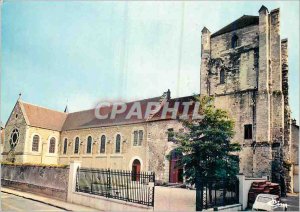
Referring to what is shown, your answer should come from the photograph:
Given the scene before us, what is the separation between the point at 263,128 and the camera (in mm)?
21359

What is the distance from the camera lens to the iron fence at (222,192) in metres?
11.3

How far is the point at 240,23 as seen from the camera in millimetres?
25297

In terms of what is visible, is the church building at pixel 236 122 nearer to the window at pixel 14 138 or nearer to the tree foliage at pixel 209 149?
the window at pixel 14 138

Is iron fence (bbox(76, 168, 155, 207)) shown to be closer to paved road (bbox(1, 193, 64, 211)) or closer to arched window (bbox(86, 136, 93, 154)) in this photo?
paved road (bbox(1, 193, 64, 211))

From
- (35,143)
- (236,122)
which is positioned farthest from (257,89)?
(35,143)

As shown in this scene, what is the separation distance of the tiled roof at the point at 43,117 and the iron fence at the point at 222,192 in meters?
26.3

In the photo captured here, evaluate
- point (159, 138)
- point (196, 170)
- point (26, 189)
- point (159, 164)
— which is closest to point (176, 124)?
point (159, 138)

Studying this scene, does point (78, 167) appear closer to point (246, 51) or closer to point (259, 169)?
point (259, 169)

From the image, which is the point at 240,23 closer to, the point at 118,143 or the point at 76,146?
the point at 118,143

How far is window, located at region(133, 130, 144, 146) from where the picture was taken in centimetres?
2645

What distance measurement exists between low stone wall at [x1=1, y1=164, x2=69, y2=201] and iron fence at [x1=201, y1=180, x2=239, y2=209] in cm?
753

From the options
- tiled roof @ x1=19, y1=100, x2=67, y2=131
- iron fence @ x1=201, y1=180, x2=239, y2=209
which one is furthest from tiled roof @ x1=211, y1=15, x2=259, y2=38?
tiled roof @ x1=19, y1=100, x2=67, y2=131

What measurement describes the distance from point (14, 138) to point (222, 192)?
2916cm

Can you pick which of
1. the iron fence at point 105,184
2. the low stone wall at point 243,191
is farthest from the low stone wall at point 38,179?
the low stone wall at point 243,191
